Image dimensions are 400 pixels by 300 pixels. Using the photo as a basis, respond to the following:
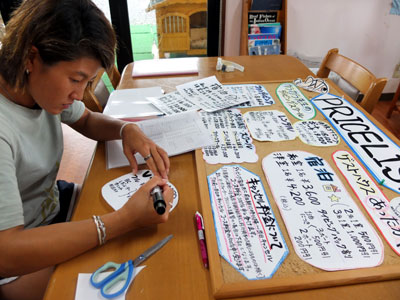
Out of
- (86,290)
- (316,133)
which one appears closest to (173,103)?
(316,133)

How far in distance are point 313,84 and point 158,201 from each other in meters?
1.00

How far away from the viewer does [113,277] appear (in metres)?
0.55

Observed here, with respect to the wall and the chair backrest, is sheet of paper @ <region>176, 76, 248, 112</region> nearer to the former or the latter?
the chair backrest

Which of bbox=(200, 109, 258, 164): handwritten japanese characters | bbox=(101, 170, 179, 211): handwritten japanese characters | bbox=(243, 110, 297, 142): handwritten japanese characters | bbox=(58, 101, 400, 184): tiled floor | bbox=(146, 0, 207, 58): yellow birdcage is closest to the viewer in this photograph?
bbox=(101, 170, 179, 211): handwritten japanese characters

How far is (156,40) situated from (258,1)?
1053 mm

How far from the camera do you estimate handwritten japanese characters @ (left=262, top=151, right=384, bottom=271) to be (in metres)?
0.58

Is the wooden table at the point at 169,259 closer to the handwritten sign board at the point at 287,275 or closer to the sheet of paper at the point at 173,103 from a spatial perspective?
the handwritten sign board at the point at 287,275

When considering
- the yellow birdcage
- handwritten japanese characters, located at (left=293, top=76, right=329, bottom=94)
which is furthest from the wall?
handwritten japanese characters, located at (left=293, top=76, right=329, bottom=94)

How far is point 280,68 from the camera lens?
1.55m

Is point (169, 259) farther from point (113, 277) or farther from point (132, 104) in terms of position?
point (132, 104)

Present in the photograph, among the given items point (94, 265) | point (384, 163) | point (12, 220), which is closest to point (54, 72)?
point (12, 220)

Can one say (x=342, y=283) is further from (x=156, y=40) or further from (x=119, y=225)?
(x=156, y=40)

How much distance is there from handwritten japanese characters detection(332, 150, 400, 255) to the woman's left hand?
0.50m

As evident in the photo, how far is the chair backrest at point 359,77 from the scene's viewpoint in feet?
3.94
